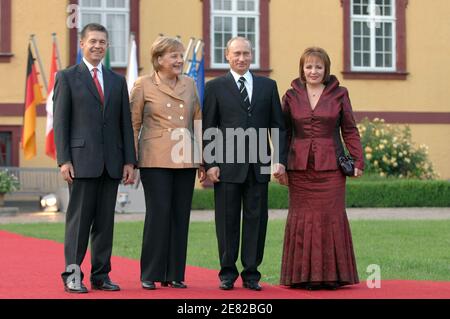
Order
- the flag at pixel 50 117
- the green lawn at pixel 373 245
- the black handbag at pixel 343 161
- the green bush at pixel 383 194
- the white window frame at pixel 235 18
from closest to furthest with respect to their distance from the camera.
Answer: the black handbag at pixel 343 161 → the green lawn at pixel 373 245 → the flag at pixel 50 117 → the green bush at pixel 383 194 → the white window frame at pixel 235 18

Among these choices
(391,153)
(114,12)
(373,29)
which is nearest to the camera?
(391,153)

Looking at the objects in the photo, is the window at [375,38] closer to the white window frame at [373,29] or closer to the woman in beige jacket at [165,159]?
the white window frame at [373,29]

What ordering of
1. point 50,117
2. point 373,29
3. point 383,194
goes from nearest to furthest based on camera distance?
point 50,117
point 383,194
point 373,29

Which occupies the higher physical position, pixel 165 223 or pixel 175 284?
pixel 165 223

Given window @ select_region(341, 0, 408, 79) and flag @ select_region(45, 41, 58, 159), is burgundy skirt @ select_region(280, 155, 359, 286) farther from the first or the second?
window @ select_region(341, 0, 408, 79)

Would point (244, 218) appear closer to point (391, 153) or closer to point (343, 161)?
point (343, 161)

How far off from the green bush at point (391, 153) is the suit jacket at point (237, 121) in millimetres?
15016

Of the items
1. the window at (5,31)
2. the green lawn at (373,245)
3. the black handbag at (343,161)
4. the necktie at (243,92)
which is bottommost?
the green lawn at (373,245)

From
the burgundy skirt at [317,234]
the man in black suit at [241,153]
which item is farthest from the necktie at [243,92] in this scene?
the burgundy skirt at [317,234]

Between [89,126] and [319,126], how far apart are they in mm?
1890

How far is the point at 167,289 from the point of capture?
853cm

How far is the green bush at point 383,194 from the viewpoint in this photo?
2191 cm

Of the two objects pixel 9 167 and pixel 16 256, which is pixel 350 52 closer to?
pixel 9 167

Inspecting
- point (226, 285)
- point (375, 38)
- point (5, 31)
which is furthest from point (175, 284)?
point (375, 38)
